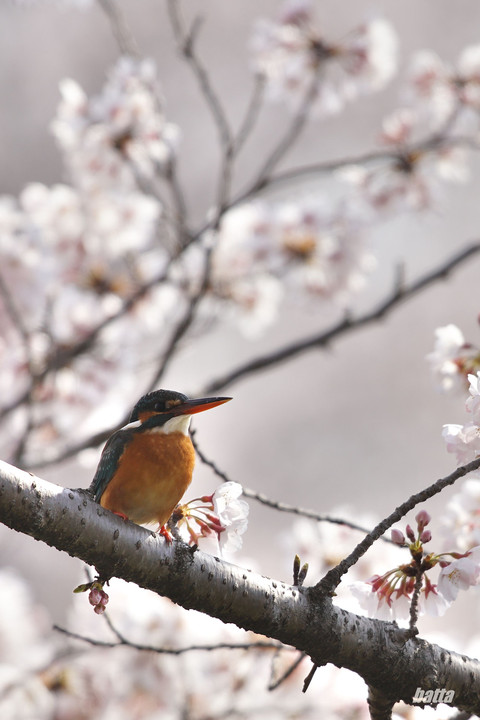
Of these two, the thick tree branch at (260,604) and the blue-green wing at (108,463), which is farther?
the blue-green wing at (108,463)

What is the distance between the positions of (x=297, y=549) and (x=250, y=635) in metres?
0.67

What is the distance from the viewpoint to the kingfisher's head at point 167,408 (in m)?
2.57

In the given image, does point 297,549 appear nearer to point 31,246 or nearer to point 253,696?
point 253,696

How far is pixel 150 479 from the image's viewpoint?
7.66 ft

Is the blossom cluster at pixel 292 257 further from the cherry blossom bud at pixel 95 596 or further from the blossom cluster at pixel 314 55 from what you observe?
the cherry blossom bud at pixel 95 596

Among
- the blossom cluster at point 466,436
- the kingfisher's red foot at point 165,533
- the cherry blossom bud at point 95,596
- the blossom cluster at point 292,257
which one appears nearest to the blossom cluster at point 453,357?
the blossom cluster at point 466,436

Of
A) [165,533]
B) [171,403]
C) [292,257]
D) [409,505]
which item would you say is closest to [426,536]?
[409,505]

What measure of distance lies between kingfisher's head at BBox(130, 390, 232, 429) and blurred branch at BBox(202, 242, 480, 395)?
1.68 metres

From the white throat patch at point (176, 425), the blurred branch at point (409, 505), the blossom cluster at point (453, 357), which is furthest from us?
the blossom cluster at point (453, 357)

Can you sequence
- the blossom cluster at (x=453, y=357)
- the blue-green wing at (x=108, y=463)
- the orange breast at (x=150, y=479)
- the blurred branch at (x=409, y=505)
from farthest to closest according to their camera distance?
the blossom cluster at (x=453, y=357) < the blue-green wing at (x=108, y=463) < the orange breast at (x=150, y=479) < the blurred branch at (x=409, y=505)

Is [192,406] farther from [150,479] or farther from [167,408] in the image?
[150,479]

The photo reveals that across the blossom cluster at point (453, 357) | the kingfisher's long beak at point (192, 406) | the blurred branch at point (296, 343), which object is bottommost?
the kingfisher's long beak at point (192, 406)

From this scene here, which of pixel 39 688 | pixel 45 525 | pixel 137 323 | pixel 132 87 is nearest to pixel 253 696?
pixel 39 688

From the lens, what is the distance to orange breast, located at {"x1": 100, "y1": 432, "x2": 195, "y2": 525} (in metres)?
2.31
